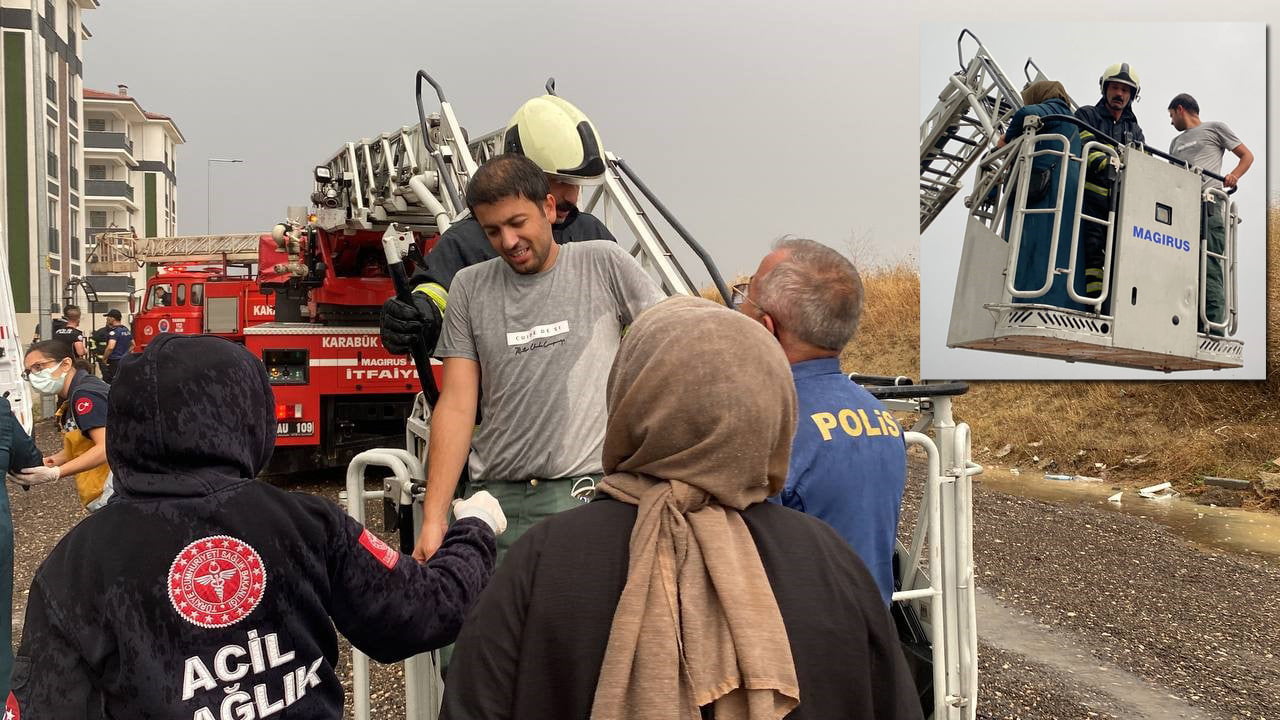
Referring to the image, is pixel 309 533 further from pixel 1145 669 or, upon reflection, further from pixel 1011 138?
pixel 1011 138

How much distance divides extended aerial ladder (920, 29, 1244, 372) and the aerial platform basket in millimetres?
10

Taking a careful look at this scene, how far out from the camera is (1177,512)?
1039 cm

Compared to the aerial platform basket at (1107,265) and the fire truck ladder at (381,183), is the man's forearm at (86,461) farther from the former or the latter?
the aerial platform basket at (1107,265)

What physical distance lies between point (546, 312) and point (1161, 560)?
22.7 ft

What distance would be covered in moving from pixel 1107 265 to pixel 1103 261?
151 millimetres

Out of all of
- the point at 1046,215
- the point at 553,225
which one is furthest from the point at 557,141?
the point at 1046,215

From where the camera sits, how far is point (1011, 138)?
7.81 m

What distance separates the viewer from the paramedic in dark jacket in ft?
5.28

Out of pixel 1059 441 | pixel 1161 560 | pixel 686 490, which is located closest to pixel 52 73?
pixel 1059 441

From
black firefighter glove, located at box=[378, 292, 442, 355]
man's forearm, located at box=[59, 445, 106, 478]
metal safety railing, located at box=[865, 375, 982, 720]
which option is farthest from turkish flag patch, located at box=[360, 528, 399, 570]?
man's forearm, located at box=[59, 445, 106, 478]

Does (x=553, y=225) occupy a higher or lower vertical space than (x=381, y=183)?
lower

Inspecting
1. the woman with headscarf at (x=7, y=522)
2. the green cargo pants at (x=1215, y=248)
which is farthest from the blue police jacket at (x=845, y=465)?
the green cargo pants at (x=1215, y=248)

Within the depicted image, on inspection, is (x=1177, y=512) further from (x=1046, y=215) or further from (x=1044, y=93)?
(x=1044, y=93)

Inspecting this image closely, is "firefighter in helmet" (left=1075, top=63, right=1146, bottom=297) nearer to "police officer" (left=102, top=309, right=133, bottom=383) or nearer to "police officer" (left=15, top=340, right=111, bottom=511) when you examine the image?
"police officer" (left=15, top=340, right=111, bottom=511)
